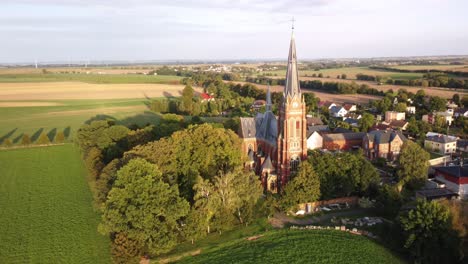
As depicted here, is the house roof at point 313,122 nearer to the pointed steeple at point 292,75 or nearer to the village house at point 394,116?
the village house at point 394,116

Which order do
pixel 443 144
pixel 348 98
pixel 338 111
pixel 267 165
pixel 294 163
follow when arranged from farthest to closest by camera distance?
pixel 348 98, pixel 338 111, pixel 443 144, pixel 267 165, pixel 294 163

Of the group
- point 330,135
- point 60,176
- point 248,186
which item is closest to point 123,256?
point 248,186

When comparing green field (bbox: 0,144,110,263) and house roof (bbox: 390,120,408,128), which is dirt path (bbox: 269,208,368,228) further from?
house roof (bbox: 390,120,408,128)

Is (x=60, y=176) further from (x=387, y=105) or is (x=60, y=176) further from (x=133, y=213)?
(x=387, y=105)

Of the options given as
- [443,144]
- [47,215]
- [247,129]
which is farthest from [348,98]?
[47,215]

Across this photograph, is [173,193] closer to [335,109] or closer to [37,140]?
[37,140]
